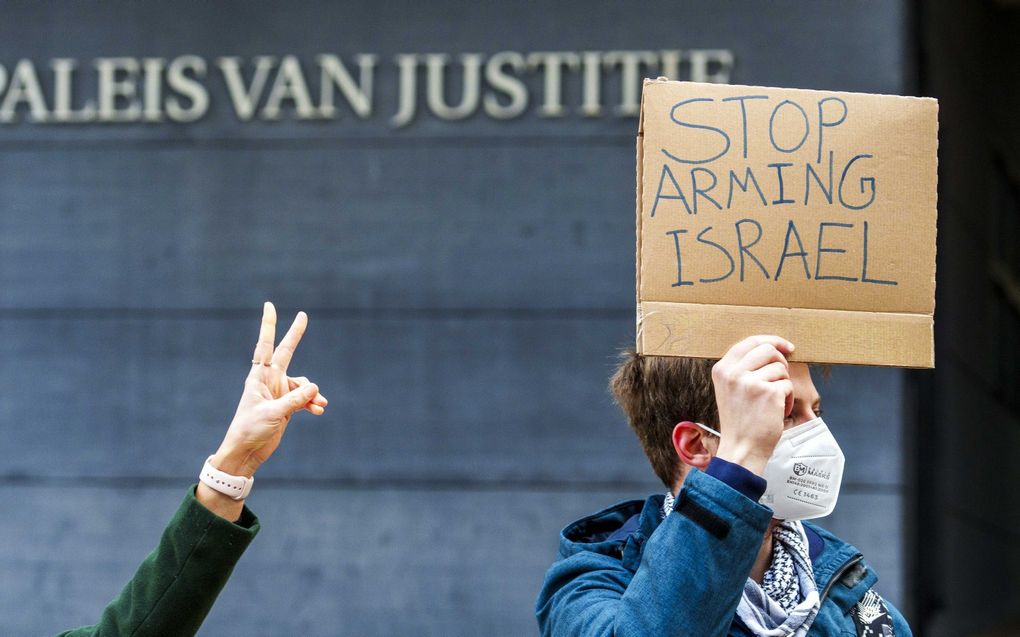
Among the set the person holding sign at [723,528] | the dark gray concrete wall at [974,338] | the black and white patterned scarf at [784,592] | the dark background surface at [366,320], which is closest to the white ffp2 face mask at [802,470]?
the person holding sign at [723,528]

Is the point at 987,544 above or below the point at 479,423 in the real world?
below

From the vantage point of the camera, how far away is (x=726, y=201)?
209cm

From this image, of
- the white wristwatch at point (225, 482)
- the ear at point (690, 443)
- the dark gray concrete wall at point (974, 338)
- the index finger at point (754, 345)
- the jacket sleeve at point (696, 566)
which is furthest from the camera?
the dark gray concrete wall at point (974, 338)

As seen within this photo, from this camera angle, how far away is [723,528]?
1.92m

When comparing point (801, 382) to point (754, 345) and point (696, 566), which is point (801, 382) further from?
point (696, 566)

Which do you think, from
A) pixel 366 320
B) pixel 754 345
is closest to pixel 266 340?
pixel 754 345

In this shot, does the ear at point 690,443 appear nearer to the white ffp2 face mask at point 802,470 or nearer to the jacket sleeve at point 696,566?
the white ffp2 face mask at point 802,470

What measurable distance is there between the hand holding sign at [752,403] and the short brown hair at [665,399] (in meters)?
0.19

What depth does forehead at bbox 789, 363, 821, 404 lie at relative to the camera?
2.16m

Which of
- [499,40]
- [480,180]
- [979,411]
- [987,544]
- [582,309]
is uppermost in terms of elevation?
[499,40]

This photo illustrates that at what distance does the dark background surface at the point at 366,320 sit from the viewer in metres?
5.89

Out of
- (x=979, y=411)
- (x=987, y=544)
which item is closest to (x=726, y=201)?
(x=979, y=411)

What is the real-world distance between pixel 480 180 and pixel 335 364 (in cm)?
97

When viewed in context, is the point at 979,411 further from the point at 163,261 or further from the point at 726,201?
the point at 726,201
